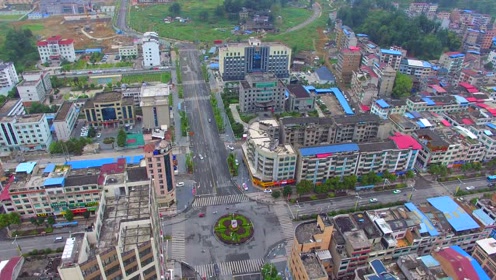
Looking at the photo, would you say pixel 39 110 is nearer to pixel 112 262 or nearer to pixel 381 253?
pixel 112 262

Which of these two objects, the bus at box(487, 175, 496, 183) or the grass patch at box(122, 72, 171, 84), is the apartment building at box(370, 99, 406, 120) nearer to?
the bus at box(487, 175, 496, 183)

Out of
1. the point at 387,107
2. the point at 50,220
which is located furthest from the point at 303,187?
the point at 50,220

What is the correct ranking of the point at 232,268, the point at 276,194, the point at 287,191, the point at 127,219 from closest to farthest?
the point at 127,219 < the point at 232,268 < the point at 287,191 < the point at 276,194

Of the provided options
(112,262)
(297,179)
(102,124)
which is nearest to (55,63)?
(102,124)

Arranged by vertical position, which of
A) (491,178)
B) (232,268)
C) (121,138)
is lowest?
(232,268)

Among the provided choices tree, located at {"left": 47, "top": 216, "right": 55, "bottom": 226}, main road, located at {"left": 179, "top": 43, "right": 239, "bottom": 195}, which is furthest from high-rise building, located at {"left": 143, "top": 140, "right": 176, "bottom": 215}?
tree, located at {"left": 47, "top": 216, "right": 55, "bottom": 226}

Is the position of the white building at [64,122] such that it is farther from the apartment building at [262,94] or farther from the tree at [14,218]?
the apartment building at [262,94]

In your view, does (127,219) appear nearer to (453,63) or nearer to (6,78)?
(6,78)
